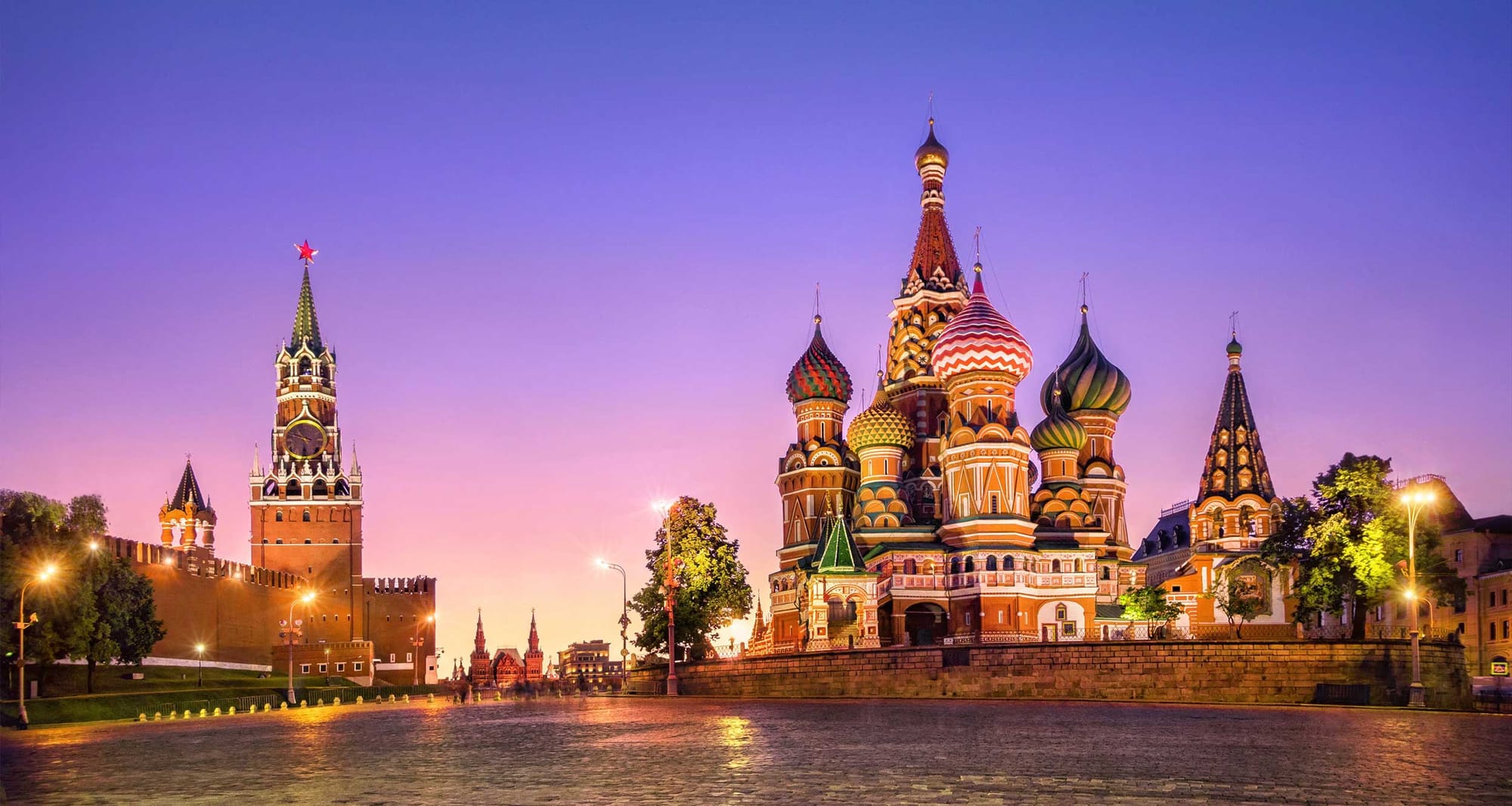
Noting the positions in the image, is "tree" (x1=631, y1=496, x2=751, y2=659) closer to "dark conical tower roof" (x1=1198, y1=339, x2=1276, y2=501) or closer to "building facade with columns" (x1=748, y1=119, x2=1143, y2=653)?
"building facade with columns" (x1=748, y1=119, x2=1143, y2=653)

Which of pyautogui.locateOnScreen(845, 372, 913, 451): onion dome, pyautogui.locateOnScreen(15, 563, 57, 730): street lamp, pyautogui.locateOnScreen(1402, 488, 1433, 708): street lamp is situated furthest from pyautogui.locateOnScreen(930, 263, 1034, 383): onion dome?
pyautogui.locateOnScreen(15, 563, 57, 730): street lamp

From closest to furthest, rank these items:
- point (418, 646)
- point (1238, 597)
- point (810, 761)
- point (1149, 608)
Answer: point (810, 761) → point (1149, 608) → point (1238, 597) → point (418, 646)

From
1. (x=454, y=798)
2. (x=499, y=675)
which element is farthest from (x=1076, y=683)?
(x=499, y=675)

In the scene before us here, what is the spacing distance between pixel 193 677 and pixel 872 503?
124ft

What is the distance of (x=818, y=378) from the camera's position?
77.2 m

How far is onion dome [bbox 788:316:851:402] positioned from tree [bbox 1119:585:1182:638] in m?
19.4

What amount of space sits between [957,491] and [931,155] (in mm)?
24958

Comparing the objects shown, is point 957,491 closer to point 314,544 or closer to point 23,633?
point 23,633

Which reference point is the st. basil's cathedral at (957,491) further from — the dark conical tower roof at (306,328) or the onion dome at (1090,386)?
the dark conical tower roof at (306,328)

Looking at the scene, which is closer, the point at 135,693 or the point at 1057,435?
the point at 135,693

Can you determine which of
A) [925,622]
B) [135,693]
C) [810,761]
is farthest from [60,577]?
[810,761]

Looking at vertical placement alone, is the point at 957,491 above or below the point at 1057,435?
below

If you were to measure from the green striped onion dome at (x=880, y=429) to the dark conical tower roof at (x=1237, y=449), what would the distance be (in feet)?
55.6

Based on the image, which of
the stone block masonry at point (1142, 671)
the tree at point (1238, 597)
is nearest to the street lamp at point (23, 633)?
the stone block masonry at point (1142, 671)
